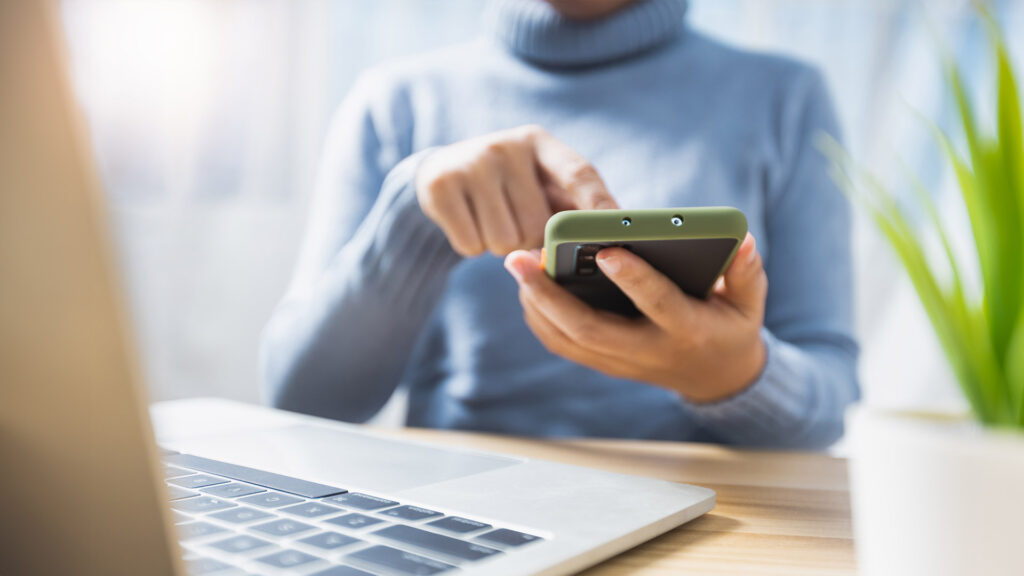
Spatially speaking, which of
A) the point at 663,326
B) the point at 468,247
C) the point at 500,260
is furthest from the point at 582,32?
the point at 663,326

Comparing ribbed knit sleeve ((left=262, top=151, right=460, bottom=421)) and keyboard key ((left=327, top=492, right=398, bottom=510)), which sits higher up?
ribbed knit sleeve ((left=262, top=151, right=460, bottom=421))

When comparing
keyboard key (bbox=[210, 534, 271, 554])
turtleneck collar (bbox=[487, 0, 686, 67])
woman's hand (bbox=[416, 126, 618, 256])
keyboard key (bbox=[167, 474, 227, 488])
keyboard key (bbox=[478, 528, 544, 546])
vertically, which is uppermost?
turtleneck collar (bbox=[487, 0, 686, 67])

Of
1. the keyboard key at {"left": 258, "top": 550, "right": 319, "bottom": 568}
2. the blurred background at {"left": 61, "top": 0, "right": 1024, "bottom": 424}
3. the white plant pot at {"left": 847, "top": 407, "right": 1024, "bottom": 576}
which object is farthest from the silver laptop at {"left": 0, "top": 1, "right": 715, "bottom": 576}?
the blurred background at {"left": 61, "top": 0, "right": 1024, "bottom": 424}

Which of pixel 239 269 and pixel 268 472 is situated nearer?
pixel 268 472

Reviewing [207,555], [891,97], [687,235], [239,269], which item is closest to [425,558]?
[207,555]

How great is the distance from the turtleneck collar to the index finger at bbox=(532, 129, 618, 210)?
30 centimetres

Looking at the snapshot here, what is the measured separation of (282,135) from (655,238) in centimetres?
146

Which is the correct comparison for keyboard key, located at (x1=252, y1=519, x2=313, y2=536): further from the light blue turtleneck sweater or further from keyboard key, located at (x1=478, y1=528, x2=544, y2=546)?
the light blue turtleneck sweater

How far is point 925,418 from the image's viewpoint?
0.23m

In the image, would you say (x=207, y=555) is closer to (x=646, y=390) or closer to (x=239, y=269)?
(x=646, y=390)

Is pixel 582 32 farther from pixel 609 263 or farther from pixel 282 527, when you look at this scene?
pixel 282 527

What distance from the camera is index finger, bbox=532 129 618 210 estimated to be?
0.57 meters

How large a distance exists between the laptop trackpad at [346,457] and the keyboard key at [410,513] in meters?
0.04

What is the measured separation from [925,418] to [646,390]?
0.56 metres
